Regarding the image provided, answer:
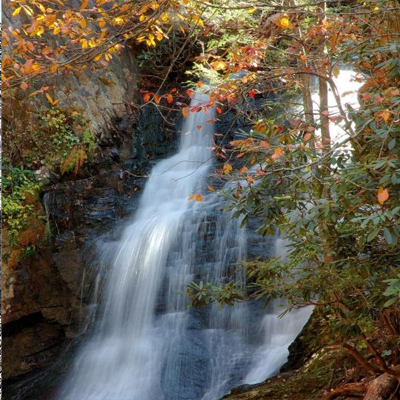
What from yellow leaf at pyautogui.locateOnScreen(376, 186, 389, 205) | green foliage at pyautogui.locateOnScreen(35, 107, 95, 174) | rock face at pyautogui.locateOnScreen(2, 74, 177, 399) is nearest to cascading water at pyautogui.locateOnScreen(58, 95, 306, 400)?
rock face at pyautogui.locateOnScreen(2, 74, 177, 399)

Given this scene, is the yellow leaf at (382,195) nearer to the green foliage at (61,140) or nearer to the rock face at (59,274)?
the rock face at (59,274)

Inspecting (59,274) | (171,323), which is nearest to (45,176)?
(59,274)

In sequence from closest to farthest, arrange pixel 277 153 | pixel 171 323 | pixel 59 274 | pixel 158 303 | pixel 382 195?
pixel 382 195
pixel 277 153
pixel 171 323
pixel 158 303
pixel 59 274

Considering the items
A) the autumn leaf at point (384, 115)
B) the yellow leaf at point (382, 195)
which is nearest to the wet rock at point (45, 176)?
the autumn leaf at point (384, 115)

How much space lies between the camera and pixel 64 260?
27.1ft

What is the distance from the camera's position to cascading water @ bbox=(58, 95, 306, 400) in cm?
623

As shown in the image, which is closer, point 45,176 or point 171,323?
point 171,323

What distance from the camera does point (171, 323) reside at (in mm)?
7129

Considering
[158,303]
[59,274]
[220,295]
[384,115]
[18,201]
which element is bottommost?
[158,303]

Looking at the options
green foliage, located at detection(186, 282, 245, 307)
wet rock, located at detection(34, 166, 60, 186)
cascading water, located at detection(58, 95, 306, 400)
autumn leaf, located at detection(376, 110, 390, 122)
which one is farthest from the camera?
wet rock, located at detection(34, 166, 60, 186)

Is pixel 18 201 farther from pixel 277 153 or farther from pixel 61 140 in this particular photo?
pixel 277 153

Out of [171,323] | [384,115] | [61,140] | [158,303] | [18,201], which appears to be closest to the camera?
[384,115]

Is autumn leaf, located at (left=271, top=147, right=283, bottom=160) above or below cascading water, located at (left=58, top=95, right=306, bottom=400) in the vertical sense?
above

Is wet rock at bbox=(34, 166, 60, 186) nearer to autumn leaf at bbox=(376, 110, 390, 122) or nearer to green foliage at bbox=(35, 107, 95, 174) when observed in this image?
green foliage at bbox=(35, 107, 95, 174)
